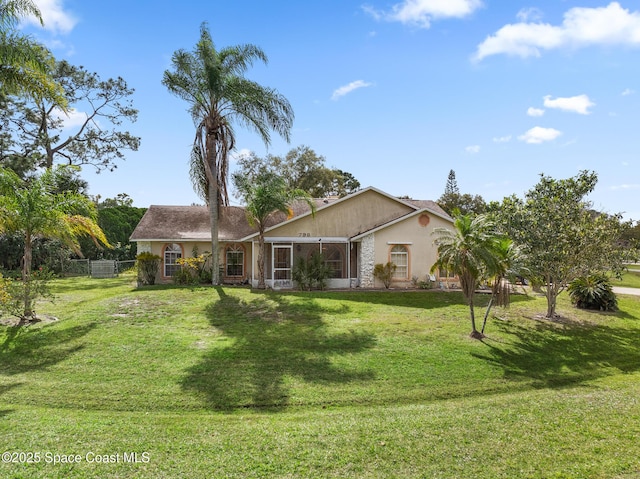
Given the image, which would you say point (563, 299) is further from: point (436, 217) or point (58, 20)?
point (58, 20)

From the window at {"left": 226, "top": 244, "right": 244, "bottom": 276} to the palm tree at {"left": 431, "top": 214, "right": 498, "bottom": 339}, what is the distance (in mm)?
15518

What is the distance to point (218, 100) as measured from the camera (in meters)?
21.8

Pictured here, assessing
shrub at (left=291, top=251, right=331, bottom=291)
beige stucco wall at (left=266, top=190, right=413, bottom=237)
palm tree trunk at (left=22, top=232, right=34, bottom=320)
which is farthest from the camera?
beige stucco wall at (left=266, top=190, right=413, bottom=237)

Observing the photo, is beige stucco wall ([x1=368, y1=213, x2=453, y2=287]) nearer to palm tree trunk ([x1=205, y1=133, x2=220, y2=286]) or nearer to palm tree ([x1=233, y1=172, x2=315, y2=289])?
palm tree ([x1=233, y1=172, x2=315, y2=289])

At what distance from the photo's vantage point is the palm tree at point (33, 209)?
1449cm

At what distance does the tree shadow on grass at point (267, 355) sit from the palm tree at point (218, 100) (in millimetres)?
8459

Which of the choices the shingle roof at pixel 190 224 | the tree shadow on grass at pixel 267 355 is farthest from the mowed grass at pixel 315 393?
the shingle roof at pixel 190 224

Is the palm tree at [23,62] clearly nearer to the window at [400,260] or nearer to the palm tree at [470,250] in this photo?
the palm tree at [470,250]

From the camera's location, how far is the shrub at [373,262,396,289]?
75.0ft

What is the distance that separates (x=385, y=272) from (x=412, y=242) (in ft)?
7.48

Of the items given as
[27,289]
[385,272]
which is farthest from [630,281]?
[27,289]

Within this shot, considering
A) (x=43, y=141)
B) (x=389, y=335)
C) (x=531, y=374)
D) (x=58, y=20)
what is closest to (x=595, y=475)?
(x=531, y=374)

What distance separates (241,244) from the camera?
26359mm

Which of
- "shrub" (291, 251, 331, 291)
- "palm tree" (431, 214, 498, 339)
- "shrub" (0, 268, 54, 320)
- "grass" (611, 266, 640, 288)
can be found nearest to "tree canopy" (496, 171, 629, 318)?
"palm tree" (431, 214, 498, 339)
